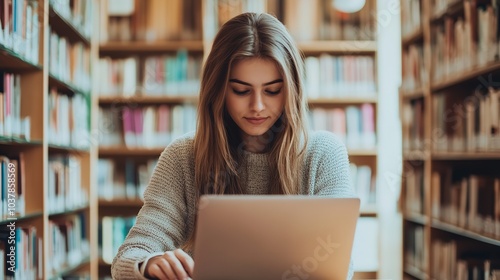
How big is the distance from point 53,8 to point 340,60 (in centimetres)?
185

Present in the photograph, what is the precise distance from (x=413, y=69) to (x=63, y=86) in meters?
1.91

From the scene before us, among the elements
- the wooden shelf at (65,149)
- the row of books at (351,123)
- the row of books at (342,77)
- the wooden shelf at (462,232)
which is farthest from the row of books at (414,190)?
the wooden shelf at (65,149)

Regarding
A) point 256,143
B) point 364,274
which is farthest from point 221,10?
point 256,143

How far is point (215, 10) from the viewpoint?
4.02 metres

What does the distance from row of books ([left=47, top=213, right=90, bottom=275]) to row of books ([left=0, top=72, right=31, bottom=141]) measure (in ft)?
1.94

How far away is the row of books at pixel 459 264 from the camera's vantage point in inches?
Result: 101

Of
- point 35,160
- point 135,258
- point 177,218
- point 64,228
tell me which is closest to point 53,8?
point 35,160

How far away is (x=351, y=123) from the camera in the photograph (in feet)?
13.3

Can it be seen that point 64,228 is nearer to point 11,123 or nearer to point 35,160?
point 35,160

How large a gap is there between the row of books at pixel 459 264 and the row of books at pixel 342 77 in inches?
46.2

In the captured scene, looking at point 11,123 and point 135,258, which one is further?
point 11,123

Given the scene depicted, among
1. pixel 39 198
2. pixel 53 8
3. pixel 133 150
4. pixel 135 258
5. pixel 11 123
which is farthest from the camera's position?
pixel 133 150

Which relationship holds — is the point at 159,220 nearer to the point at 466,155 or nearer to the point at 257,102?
the point at 257,102

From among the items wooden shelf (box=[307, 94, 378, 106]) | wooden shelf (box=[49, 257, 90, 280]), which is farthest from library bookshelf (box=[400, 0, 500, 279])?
wooden shelf (box=[49, 257, 90, 280])
